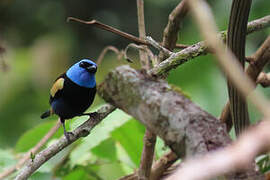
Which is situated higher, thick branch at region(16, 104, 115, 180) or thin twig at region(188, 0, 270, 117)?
thin twig at region(188, 0, 270, 117)

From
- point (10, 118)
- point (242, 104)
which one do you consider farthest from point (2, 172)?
point (10, 118)

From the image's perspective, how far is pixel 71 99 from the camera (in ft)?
9.80

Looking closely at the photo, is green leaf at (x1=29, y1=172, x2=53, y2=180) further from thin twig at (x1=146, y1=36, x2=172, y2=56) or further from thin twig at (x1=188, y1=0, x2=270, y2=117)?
thin twig at (x1=188, y1=0, x2=270, y2=117)

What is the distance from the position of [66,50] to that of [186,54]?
21.1 feet

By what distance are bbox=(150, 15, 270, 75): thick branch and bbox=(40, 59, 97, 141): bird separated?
4.36ft

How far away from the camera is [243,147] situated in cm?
46

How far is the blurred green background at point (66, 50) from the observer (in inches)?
140

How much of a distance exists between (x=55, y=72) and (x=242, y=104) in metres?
6.24

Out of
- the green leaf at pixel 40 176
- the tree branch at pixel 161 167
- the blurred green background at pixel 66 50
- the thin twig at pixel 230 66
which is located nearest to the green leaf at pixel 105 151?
the blurred green background at pixel 66 50

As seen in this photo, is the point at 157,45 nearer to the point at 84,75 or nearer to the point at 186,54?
the point at 186,54

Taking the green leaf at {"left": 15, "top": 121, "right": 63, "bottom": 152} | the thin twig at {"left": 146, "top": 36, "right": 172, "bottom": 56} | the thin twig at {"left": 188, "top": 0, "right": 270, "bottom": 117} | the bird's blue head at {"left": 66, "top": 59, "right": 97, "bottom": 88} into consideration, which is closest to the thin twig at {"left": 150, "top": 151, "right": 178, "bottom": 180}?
the thin twig at {"left": 146, "top": 36, "right": 172, "bottom": 56}

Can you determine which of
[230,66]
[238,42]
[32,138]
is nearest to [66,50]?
[32,138]

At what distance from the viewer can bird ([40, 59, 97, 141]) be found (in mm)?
2945

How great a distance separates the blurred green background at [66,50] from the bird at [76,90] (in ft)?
0.81
